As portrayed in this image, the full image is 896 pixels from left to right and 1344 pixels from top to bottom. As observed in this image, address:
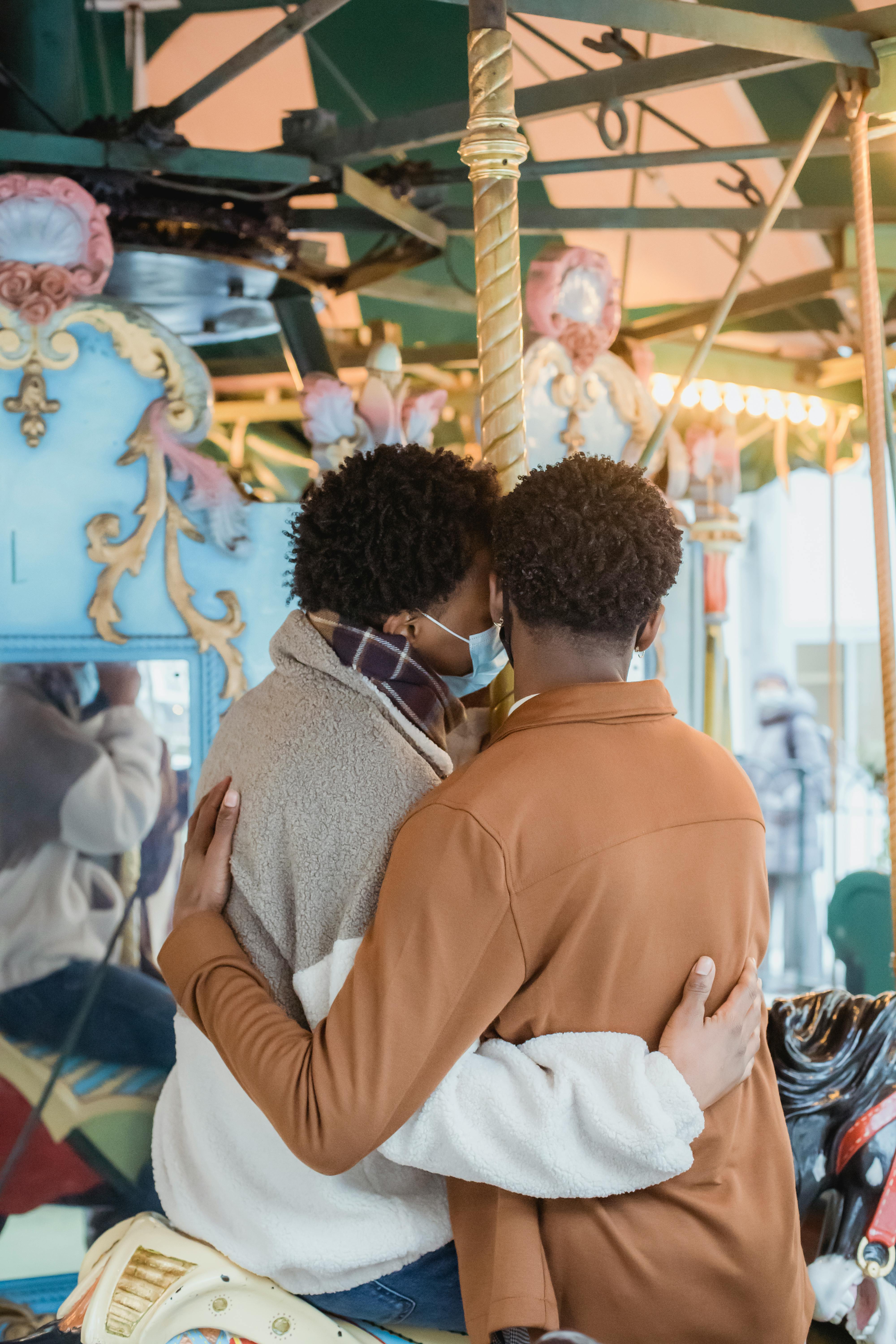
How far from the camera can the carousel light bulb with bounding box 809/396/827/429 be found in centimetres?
504

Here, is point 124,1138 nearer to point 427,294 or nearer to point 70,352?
point 70,352

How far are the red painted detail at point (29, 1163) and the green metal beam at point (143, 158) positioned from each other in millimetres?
2065

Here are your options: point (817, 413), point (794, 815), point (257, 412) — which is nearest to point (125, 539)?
point (257, 412)

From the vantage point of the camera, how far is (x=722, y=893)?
1.27 m

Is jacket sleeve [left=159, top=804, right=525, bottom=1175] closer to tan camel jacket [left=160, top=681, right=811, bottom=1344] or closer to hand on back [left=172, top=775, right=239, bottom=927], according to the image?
tan camel jacket [left=160, top=681, right=811, bottom=1344]

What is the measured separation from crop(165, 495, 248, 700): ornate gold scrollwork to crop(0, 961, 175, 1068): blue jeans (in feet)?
2.31

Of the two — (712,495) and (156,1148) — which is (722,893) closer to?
(156,1148)

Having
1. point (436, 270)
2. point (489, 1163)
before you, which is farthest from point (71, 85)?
point (489, 1163)

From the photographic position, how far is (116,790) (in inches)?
108

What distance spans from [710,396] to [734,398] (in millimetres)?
300

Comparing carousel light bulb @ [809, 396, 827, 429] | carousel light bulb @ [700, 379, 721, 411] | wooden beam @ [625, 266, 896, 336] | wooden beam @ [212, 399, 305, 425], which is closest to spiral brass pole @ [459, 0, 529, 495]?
wooden beam @ [625, 266, 896, 336]

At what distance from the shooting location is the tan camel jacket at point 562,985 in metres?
1.16

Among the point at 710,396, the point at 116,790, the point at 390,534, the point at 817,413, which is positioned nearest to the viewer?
the point at 390,534

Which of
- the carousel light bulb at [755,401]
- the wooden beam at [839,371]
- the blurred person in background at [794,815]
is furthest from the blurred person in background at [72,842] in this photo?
the blurred person in background at [794,815]
